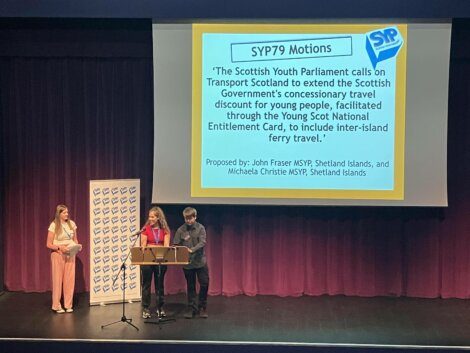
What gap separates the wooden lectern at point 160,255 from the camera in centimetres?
689

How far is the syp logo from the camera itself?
25.4ft

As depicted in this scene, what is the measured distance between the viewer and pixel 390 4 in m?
7.49

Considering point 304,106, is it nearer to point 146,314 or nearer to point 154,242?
point 154,242

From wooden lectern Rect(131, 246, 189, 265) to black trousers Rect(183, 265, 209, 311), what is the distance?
1.25 feet

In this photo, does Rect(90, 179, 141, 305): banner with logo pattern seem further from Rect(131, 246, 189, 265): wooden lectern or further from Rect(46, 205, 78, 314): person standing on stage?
Rect(131, 246, 189, 265): wooden lectern

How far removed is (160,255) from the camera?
6910mm

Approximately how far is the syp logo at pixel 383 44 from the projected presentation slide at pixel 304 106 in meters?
0.01

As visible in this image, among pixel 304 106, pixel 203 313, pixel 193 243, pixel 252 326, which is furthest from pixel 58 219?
pixel 304 106

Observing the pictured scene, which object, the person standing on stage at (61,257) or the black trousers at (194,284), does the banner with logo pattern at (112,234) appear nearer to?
the person standing on stage at (61,257)

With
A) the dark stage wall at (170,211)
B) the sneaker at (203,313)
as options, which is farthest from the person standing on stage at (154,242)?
the dark stage wall at (170,211)

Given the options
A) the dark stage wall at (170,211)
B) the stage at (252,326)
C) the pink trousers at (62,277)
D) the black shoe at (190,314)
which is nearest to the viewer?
the stage at (252,326)

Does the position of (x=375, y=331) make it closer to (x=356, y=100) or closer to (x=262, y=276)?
(x=262, y=276)

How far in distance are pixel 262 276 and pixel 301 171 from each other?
→ 1.38m

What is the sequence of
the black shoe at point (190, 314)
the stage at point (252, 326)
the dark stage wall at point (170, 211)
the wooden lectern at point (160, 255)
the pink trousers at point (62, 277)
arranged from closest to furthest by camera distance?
the stage at point (252, 326)
the wooden lectern at point (160, 255)
the black shoe at point (190, 314)
the pink trousers at point (62, 277)
the dark stage wall at point (170, 211)
